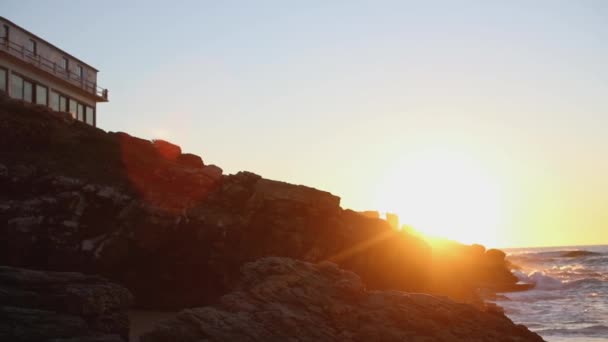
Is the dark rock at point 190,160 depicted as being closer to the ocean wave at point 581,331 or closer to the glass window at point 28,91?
the glass window at point 28,91

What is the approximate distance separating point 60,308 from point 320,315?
286 inches

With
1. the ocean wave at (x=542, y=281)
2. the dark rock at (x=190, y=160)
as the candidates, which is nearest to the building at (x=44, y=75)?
the dark rock at (x=190, y=160)

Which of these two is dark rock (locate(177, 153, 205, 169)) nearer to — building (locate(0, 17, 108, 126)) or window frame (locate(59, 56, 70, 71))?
building (locate(0, 17, 108, 126))

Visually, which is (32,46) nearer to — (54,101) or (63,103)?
(54,101)

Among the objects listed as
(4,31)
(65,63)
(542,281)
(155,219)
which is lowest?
(542,281)

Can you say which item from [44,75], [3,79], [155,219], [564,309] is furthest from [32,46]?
[564,309]

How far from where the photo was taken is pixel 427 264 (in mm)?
37469

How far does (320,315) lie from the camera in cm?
1655

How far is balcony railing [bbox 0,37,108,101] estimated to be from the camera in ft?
136

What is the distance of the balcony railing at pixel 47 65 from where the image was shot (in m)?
41.6

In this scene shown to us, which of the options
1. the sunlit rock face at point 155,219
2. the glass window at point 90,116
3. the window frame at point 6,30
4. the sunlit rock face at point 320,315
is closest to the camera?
the sunlit rock face at point 320,315

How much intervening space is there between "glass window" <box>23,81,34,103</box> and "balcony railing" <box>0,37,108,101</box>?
1682mm

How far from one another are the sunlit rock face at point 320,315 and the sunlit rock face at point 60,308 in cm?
127

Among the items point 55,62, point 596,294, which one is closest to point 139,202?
point 55,62
